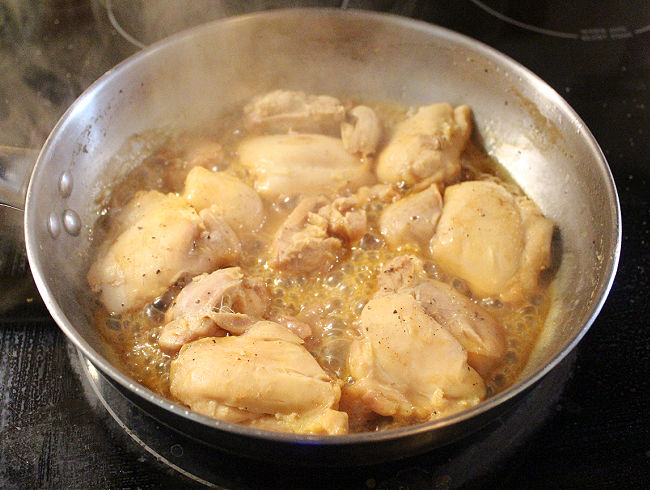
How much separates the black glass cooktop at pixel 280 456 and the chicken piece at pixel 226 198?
22.6 inches

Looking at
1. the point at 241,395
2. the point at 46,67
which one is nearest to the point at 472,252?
the point at 241,395

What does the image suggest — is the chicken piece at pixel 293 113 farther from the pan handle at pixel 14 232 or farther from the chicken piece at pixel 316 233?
the pan handle at pixel 14 232

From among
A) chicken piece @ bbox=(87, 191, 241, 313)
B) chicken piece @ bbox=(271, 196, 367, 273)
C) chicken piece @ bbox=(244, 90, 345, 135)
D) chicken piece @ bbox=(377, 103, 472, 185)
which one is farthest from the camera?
chicken piece @ bbox=(244, 90, 345, 135)

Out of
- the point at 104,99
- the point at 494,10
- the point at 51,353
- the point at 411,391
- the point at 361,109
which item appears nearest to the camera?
the point at 411,391

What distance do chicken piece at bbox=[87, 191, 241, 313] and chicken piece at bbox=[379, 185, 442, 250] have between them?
0.49 metres

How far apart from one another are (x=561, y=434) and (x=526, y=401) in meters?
0.11

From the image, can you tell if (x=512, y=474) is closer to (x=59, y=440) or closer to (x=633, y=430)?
(x=633, y=430)

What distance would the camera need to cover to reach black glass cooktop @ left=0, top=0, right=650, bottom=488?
1.41 meters

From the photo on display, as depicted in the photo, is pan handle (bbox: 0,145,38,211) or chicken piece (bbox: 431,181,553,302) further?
chicken piece (bbox: 431,181,553,302)

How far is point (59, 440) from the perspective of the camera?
1461 mm

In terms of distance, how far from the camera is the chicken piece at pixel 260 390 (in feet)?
4.38

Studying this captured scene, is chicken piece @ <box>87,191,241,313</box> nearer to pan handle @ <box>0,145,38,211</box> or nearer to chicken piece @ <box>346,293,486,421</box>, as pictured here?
pan handle @ <box>0,145,38,211</box>

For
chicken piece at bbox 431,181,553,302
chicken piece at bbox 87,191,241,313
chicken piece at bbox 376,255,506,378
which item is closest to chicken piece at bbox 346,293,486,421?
chicken piece at bbox 376,255,506,378

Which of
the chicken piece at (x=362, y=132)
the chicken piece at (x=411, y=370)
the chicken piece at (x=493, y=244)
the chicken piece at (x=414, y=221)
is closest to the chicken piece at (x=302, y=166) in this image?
the chicken piece at (x=362, y=132)
